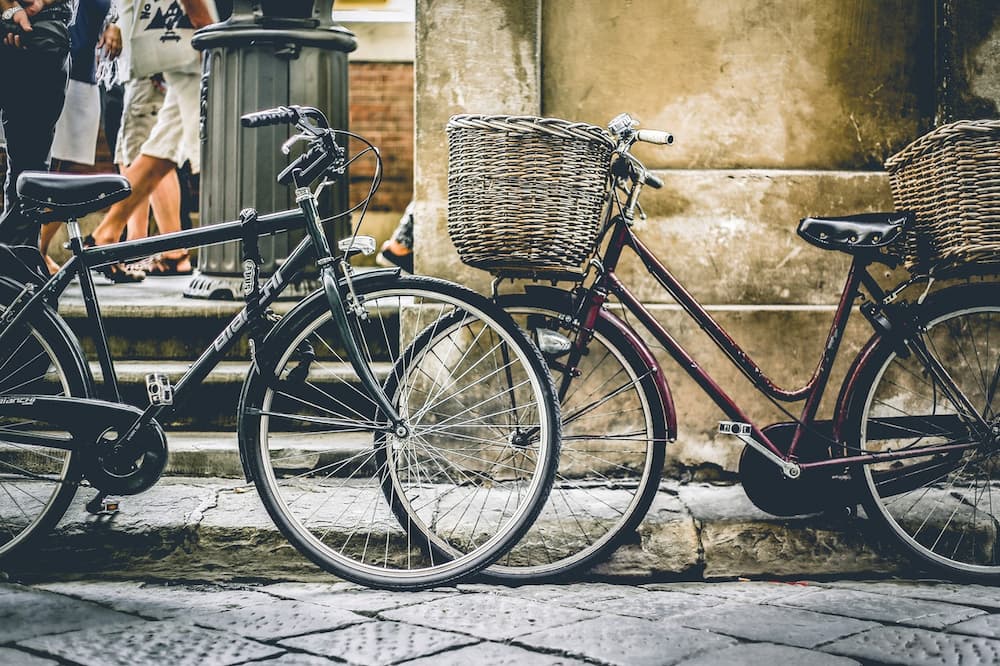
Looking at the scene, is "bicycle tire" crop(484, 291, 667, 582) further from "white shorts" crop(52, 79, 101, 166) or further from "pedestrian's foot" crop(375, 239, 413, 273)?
"white shorts" crop(52, 79, 101, 166)

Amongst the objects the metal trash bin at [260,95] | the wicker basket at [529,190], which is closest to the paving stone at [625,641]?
the wicker basket at [529,190]

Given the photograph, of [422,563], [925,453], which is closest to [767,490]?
[925,453]

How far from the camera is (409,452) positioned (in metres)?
3.50

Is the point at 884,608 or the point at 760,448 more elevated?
the point at 760,448

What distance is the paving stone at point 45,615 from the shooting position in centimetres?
305

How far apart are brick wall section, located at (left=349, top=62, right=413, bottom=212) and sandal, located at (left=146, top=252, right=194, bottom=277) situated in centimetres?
247

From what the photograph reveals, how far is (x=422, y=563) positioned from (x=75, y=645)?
114 centimetres

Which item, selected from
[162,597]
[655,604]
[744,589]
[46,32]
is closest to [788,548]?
[744,589]

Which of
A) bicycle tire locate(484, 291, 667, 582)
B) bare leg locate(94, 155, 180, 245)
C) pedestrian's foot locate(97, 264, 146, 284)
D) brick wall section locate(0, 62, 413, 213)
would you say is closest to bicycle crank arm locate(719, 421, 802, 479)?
bicycle tire locate(484, 291, 667, 582)

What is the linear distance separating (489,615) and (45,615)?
1.29 meters

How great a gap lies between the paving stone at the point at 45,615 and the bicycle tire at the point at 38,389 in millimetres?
268

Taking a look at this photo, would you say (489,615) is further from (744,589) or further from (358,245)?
(358,245)

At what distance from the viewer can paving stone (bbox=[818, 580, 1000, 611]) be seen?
3389 millimetres

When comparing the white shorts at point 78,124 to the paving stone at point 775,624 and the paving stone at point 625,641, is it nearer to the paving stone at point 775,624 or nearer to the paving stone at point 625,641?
the paving stone at point 625,641
